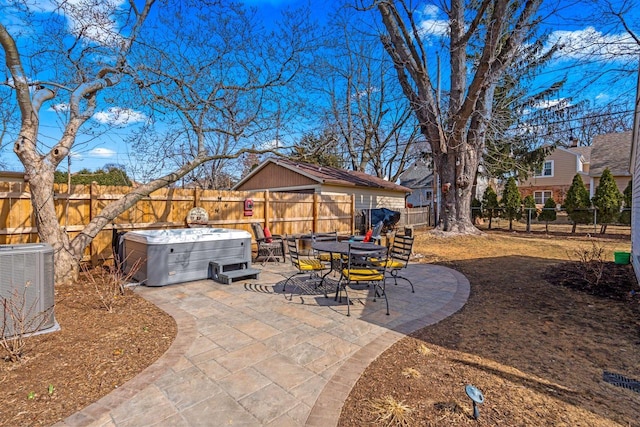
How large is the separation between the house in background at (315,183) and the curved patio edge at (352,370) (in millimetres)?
10489

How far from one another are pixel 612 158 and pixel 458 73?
46.0 feet

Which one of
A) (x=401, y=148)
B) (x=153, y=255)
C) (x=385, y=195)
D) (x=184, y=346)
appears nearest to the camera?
(x=184, y=346)

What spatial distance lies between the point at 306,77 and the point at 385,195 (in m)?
11.0

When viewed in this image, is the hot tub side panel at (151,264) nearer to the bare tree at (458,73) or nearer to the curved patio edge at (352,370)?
the curved patio edge at (352,370)

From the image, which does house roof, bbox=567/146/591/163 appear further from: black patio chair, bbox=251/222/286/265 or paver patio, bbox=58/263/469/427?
paver patio, bbox=58/263/469/427

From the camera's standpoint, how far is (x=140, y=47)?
6762 mm

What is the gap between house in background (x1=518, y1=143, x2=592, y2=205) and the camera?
23375mm

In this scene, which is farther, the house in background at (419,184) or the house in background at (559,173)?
the house in background at (419,184)

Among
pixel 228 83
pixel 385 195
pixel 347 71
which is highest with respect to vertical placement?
pixel 347 71

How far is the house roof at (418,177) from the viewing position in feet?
98.0

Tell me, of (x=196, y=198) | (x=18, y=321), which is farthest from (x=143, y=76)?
(x=18, y=321)

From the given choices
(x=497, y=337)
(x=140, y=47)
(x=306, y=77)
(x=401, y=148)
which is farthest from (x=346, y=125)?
(x=497, y=337)

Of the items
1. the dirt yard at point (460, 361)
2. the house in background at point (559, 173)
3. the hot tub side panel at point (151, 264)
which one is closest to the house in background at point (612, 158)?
the house in background at point (559, 173)

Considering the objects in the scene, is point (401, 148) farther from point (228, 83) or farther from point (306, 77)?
point (228, 83)
